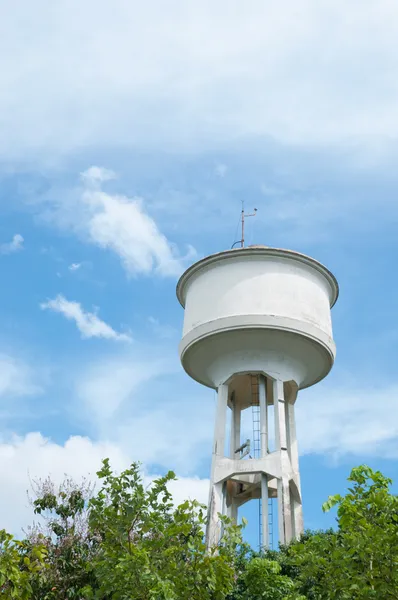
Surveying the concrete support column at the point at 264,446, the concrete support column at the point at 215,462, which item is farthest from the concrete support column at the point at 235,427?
the concrete support column at the point at 264,446

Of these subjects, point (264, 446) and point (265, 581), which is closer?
point (265, 581)

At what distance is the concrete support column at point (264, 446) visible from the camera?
22422 millimetres

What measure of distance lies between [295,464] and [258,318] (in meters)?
4.97

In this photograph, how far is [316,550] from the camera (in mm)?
11203

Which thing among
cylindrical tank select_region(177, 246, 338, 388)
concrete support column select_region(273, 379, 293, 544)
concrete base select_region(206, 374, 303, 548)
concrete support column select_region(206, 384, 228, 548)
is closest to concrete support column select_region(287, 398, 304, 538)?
concrete base select_region(206, 374, 303, 548)

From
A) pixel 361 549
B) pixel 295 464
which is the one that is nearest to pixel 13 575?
pixel 361 549

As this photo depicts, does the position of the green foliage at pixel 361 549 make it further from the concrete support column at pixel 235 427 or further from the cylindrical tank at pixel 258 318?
the concrete support column at pixel 235 427

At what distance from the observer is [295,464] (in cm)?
2405

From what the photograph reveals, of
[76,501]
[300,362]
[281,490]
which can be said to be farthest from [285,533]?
[76,501]

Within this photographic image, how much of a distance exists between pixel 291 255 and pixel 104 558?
45.9 ft

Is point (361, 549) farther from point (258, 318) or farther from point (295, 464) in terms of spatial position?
point (295, 464)

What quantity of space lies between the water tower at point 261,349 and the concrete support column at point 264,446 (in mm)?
30

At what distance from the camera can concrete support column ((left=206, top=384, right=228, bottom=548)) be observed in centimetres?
2245

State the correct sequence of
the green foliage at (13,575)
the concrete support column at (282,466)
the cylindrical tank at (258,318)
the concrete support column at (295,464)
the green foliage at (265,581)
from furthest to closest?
the concrete support column at (295,464) → the cylindrical tank at (258,318) → the concrete support column at (282,466) → the green foliage at (265,581) → the green foliage at (13,575)
